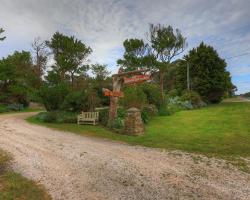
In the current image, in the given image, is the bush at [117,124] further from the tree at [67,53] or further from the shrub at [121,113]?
the tree at [67,53]

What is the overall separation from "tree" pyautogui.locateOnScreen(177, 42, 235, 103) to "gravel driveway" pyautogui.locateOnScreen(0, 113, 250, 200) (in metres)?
23.2

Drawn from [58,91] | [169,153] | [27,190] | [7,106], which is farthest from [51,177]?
[7,106]

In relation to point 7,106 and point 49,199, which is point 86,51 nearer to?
point 7,106

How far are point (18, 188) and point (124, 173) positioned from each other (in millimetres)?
2379

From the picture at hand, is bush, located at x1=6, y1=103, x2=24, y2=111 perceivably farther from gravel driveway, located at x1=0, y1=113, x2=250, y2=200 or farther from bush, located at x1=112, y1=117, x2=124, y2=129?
gravel driveway, located at x1=0, y1=113, x2=250, y2=200

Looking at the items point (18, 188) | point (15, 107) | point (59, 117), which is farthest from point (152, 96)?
point (15, 107)

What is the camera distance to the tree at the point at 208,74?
1164 inches

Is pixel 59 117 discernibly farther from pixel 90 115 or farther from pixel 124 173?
pixel 124 173

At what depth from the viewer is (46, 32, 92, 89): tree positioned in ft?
93.0

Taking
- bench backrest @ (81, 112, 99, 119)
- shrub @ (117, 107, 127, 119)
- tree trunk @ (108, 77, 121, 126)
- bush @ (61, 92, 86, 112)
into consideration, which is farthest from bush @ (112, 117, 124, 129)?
bush @ (61, 92, 86, 112)

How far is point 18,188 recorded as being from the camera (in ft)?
16.9

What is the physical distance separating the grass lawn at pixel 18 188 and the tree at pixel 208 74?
26.7m

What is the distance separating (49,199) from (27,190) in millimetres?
711

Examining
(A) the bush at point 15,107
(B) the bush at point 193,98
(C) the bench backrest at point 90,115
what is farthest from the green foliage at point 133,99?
(A) the bush at point 15,107
